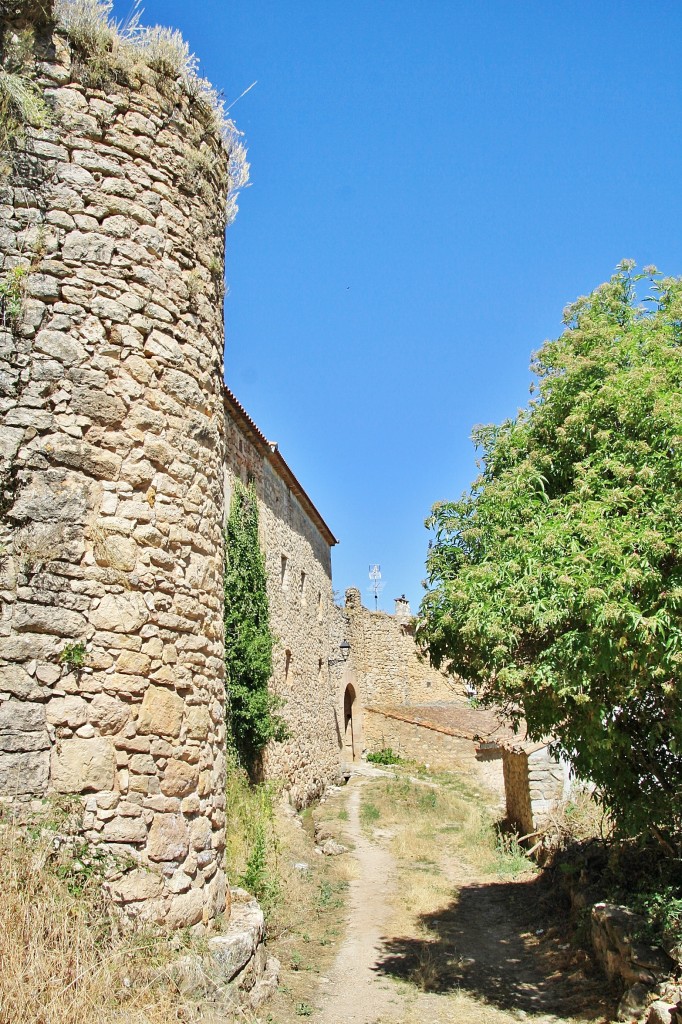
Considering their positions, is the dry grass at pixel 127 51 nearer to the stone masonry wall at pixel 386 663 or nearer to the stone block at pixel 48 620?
the stone block at pixel 48 620

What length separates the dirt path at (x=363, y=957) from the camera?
600cm

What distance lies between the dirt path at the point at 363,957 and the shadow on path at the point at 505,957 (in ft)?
0.67

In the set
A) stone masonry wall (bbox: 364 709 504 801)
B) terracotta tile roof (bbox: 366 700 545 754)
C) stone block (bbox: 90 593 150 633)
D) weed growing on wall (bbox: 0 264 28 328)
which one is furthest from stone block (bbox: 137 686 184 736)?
terracotta tile roof (bbox: 366 700 545 754)

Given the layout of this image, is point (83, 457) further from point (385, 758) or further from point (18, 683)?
point (385, 758)

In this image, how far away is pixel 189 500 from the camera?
16.2 feet

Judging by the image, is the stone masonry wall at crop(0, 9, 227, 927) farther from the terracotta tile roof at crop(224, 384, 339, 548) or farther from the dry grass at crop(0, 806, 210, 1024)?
the terracotta tile roof at crop(224, 384, 339, 548)

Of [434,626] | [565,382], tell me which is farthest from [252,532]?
[565,382]

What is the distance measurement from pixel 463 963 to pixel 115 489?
619cm

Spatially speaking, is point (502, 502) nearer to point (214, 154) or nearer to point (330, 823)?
point (214, 154)

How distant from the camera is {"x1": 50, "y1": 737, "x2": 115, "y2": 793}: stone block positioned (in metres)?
3.88

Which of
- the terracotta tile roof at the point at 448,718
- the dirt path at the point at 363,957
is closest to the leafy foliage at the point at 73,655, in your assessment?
Answer: the dirt path at the point at 363,957

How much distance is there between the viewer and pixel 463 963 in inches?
292

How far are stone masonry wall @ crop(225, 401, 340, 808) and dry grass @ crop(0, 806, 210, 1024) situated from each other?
25.8ft

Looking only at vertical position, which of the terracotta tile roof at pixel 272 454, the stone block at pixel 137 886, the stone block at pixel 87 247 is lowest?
the stone block at pixel 137 886
